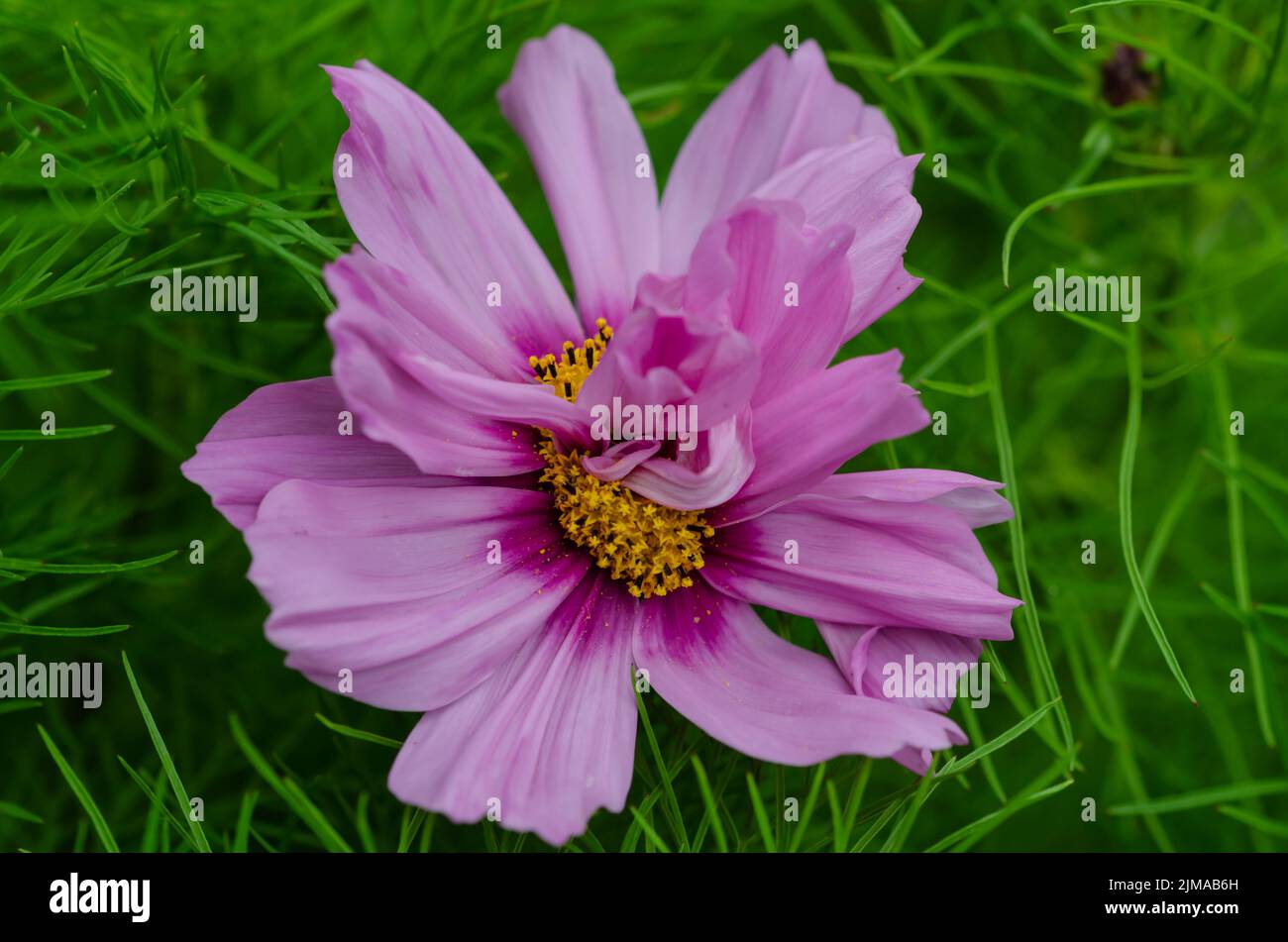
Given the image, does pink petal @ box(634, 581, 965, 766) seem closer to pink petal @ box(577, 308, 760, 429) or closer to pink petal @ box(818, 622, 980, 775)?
pink petal @ box(818, 622, 980, 775)

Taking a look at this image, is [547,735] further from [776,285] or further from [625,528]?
[776,285]

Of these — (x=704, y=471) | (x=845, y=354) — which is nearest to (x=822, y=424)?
(x=704, y=471)

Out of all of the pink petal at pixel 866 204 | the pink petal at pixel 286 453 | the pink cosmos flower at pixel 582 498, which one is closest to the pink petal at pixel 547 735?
the pink cosmos flower at pixel 582 498

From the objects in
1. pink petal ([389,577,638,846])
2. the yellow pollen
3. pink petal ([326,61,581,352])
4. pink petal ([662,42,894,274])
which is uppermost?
pink petal ([662,42,894,274])

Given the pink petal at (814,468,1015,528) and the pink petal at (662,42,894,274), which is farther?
the pink petal at (662,42,894,274)

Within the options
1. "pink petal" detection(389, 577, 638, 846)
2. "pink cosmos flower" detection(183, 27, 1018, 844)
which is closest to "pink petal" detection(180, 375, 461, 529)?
"pink cosmos flower" detection(183, 27, 1018, 844)
